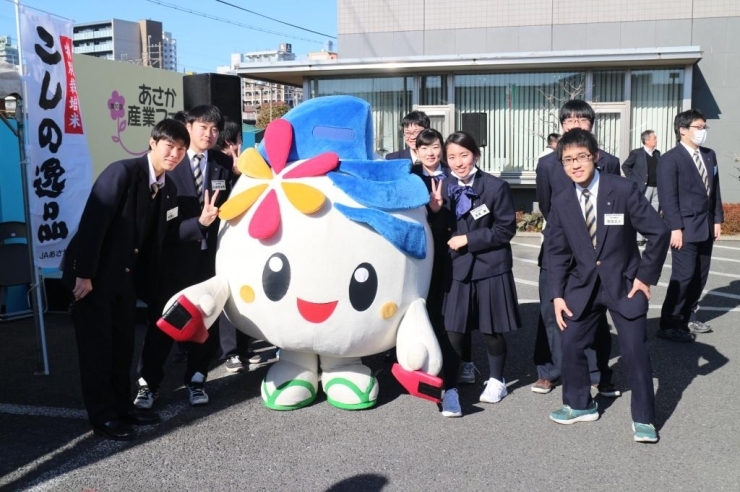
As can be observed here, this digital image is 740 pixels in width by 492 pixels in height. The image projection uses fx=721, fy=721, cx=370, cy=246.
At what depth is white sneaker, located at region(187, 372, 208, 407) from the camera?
4.73m

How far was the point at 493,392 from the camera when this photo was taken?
4.79 metres

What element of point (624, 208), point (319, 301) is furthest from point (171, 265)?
point (624, 208)

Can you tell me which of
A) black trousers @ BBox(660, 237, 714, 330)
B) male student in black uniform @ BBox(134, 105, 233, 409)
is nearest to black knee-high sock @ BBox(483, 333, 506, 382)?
male student in black uniform @ BBox(134, 105, 233, 409)

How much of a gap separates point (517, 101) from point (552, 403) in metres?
11.6

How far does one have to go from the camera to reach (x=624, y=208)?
4113 mm

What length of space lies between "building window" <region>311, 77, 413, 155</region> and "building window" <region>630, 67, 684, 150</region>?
4.73 meters

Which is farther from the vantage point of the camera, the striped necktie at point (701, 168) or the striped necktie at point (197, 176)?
the striped necktie at point (701, 168)

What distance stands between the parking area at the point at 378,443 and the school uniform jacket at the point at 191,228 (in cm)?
89

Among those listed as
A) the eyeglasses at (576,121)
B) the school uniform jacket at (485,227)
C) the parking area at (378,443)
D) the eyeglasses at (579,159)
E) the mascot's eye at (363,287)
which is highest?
the eyeglasses at (576,121)

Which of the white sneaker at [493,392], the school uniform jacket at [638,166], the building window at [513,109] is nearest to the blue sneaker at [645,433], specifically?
the white sneaker at [493,392]

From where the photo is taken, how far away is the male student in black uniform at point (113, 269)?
13.2 feet

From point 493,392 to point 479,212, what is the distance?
120cm

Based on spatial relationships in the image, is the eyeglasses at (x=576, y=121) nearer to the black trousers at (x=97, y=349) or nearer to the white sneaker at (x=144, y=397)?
the black trousers at (x=97, y=349)

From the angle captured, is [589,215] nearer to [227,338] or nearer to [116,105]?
[227,338]
